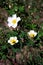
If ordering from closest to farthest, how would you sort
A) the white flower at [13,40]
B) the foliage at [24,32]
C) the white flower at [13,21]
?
the foliage at [24,32] → the white flower at [13,40] → the white flower at [13,21]

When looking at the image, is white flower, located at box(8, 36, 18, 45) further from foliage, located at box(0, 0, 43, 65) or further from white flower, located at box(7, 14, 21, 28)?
white flower, located at box(7, 14, 21, 28)

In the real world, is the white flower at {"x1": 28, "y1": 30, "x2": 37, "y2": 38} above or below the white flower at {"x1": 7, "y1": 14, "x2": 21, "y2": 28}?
below

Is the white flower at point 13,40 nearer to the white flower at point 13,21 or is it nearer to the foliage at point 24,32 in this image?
the foliage at point 24,32

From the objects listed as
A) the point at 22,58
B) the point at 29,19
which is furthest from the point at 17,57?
the point at 29,19

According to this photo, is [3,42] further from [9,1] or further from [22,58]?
[9,1]

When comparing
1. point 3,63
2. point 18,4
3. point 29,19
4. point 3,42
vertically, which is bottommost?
point 3,63

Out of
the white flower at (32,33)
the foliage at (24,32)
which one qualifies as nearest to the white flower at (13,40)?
the foliage at (24,32)

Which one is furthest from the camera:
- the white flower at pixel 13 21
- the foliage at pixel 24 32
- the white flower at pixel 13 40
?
the white flower at pixel 13 21

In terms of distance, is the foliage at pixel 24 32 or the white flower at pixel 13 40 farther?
the white flower at pixel 13 40

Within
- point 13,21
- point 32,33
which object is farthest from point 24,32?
point 13,21

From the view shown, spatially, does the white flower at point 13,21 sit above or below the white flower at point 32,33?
above

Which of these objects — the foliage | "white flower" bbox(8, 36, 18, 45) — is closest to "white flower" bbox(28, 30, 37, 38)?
the foliage
